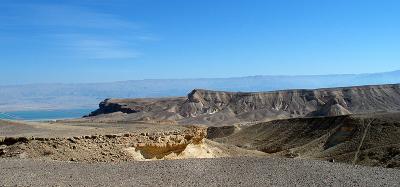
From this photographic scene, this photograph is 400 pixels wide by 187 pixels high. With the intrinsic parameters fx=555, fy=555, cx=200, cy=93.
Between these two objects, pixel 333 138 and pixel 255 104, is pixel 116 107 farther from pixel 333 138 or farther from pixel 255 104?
pixel 333 138

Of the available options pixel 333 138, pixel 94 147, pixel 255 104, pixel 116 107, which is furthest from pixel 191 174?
pixel 116 107

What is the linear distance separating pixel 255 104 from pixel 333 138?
210 ft

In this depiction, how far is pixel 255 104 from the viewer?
374 feet

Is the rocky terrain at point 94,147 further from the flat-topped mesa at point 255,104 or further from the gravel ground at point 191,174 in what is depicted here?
the flat-topped mesa at point 255,104

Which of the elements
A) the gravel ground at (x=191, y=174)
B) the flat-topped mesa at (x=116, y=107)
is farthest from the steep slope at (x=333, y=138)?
the flat-topped mesa at (x=116, y=107)

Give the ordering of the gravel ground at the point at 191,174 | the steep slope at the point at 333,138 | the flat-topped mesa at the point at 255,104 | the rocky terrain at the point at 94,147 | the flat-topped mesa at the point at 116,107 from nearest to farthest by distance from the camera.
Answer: the gravel ground at the point at 191,174 → the rocky terrain at the point at 94,147 → the steep slope at the point at 333,138 → the flat-topped mesa at the point at 255,104 → the flat-topped mesa at the point at 116,107

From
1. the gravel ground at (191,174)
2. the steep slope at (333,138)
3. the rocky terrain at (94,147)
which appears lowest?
the steep slope at (333,138)

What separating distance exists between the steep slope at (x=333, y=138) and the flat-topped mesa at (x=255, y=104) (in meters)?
35.9

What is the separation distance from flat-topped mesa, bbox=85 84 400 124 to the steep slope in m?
35.9

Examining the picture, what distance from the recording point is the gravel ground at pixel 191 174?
16484 millimetres

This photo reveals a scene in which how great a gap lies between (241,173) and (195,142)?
27.2 feet

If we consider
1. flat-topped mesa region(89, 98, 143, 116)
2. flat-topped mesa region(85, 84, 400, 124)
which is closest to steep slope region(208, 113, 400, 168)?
flat-topped mesa region(85, 84, 400, 124)

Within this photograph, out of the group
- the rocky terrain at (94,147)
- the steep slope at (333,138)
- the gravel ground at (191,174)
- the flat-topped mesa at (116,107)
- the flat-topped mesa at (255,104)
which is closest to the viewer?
the gravel ground at (191,174)

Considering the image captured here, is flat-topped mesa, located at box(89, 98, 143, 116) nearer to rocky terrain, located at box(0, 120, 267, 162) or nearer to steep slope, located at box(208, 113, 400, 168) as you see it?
steep slope, located at box(208, 113, 400, 168)
